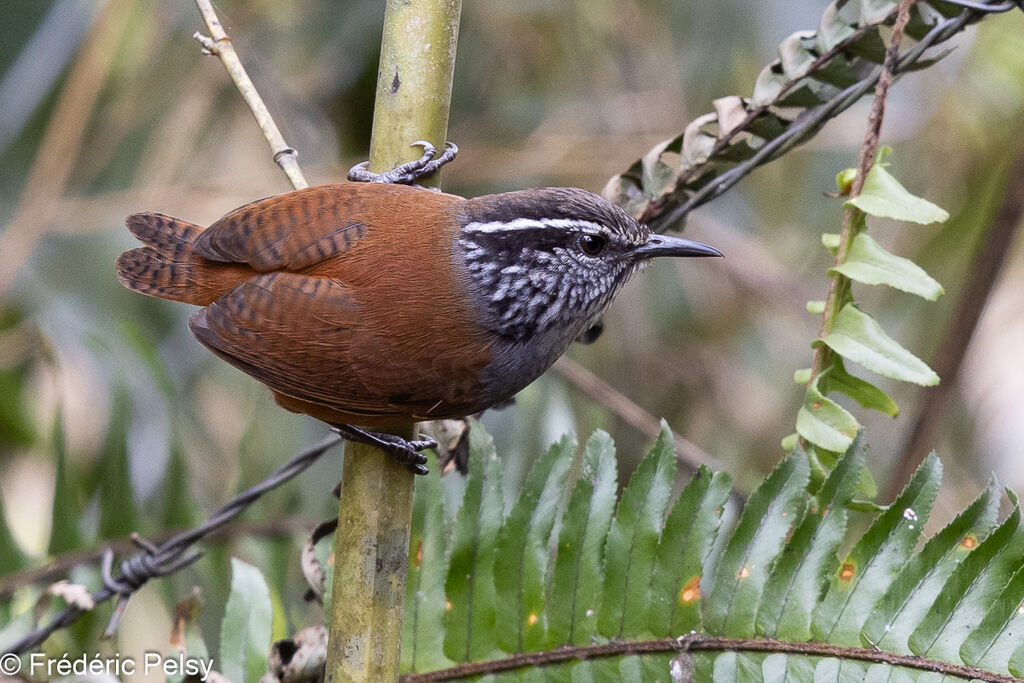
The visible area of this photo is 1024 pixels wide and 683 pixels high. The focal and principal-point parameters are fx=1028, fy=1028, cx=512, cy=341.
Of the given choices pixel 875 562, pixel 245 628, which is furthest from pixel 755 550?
pixel 245 628

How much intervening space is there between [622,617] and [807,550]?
389 millimetres

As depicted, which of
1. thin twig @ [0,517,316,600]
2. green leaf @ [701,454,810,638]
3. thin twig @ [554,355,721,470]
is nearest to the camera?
green leaf @ [701,454,810,638]

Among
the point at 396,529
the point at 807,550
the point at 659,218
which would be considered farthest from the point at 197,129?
the point at 807,550

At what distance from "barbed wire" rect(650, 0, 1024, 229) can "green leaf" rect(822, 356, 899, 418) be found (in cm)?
47

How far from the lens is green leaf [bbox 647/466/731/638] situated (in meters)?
2.03

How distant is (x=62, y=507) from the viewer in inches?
109

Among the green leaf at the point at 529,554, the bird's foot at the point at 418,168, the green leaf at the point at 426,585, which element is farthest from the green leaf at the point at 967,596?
the bird's foot at the point at 418,168

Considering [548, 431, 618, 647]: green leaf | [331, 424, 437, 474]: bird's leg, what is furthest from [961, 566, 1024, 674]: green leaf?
[331, 424, 437, 474]: bird's leg

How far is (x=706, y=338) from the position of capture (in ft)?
15.6

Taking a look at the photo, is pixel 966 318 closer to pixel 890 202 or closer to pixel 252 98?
pixel 890 202

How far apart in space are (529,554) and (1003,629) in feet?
2.94

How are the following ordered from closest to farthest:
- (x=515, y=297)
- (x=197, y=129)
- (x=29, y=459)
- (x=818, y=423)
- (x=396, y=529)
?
(x=396, y=529) < (x=818, y=423) < (x=515, y=297) < (x=29, y=459) < (x=197, y=129)

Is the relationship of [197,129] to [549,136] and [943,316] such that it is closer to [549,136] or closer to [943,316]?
Result: [549,136]

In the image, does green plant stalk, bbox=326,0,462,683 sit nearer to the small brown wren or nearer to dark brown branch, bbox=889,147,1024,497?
the small brown wren
